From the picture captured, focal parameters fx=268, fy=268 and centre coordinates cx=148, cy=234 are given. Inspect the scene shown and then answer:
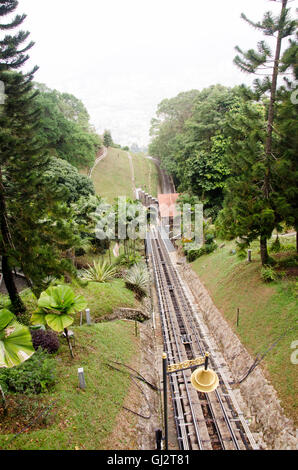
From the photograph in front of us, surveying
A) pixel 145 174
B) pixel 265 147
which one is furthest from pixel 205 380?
pixel 145 174

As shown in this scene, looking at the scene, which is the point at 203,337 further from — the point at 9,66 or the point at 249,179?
the point at 9,66

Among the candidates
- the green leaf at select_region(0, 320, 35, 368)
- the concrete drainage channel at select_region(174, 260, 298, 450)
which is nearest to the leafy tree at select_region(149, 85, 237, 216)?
the concrete drainage channel at select_region(174, 260, 298, 450)

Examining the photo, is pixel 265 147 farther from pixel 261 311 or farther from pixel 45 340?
pixel 45 340

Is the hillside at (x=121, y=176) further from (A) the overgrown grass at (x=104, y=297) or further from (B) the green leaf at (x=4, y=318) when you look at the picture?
(B) the green leaf at (x=4, y=318)

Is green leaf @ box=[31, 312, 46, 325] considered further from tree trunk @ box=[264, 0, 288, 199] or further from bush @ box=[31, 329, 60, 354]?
tree trunk @ box=[264, 0, 288, 199]

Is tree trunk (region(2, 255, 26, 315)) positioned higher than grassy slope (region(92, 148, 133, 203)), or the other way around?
grassy slope (region(92, 148, 133, 203))

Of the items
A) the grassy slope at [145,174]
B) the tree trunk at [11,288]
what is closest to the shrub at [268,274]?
the tree trunk at [11,288]
